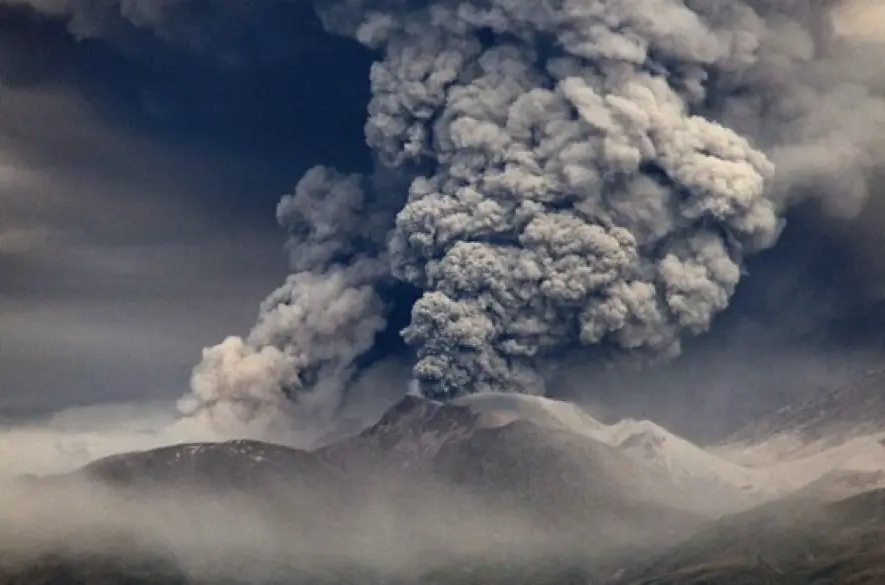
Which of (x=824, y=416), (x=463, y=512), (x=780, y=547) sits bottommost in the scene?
(x=780, y=547)

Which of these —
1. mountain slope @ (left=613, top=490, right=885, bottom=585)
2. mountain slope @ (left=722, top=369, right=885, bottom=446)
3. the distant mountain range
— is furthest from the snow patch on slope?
mountain slope @ (left=613, top=490, right=885, bottom=585)

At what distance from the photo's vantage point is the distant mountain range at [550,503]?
23.3 meters

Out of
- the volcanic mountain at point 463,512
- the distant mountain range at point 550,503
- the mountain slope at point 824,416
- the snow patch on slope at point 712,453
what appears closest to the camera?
the mountain slope at point 824,416

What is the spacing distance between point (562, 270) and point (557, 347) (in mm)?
1828

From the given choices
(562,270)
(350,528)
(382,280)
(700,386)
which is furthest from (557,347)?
(350,528)

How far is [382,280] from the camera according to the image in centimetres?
2448

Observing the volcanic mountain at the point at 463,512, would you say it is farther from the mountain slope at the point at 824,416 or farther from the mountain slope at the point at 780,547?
the mountain slope at the point at 824,416

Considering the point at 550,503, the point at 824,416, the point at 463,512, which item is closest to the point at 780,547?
the point at 824,416

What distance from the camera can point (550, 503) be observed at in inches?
1025

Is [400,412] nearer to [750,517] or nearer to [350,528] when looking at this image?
[350,528]

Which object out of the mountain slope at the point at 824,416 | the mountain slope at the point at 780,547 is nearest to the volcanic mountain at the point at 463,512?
the mountain slope at the point at 780,547

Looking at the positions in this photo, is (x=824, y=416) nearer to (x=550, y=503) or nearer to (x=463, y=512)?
(x=550, y=503)

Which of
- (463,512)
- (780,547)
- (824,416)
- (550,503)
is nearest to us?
(824,416)

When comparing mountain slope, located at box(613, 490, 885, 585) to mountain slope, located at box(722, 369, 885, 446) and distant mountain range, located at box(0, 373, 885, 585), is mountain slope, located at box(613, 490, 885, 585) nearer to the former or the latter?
distant mountain range, located at box(0, 373, 885, 585)
